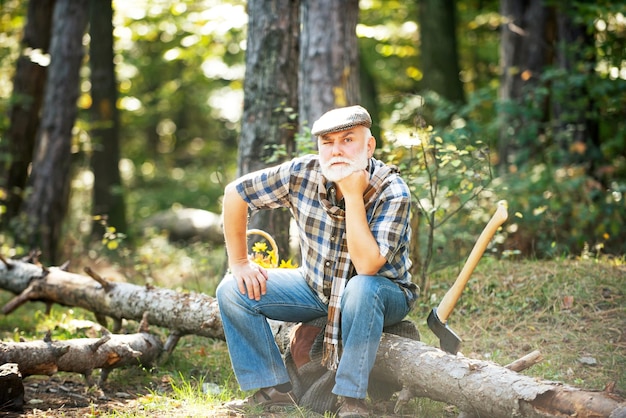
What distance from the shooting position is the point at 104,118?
12.6 m

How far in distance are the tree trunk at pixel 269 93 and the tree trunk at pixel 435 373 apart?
118 cm

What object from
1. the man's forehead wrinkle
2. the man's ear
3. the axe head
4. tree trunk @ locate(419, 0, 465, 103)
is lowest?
the axe head

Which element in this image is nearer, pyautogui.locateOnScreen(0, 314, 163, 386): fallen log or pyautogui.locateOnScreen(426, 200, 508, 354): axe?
pyautogui.locateOnScreen(426, 200, 508, 354): axe

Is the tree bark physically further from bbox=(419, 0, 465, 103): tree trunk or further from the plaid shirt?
bbox=(419, 0, 465, 103): tree trunk

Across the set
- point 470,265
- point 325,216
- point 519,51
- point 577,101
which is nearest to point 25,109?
point 519,51

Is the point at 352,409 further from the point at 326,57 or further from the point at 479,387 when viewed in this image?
the point at 326,57

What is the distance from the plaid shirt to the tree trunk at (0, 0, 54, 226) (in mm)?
7483

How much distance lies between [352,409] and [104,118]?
32.7ft

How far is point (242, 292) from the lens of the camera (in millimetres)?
3977

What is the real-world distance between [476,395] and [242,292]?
130cm

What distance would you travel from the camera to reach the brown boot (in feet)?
12.0

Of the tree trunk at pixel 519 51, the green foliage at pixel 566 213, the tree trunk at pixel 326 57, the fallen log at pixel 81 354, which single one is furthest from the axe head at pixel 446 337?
the tree trunk at pixel 519 51

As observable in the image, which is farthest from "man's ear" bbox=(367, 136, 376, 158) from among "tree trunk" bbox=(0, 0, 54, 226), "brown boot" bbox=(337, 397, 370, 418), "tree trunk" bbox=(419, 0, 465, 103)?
"tree trunk" bbox=(419, 0, 465, 103)

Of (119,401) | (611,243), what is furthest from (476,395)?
(611,243)
